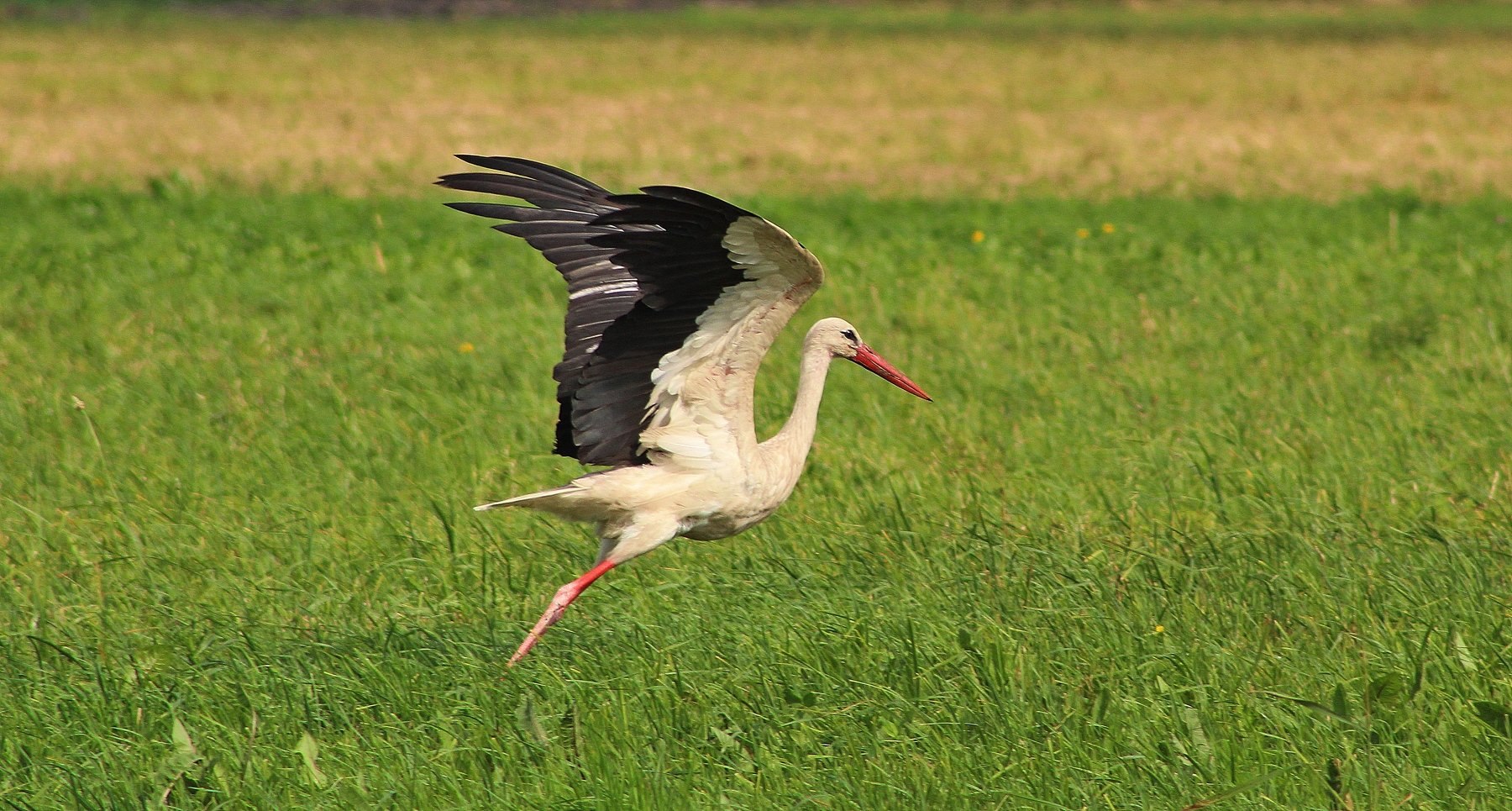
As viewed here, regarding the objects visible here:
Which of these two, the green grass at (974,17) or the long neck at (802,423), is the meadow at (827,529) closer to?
the long neck at (802,423)

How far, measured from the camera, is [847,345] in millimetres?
4836

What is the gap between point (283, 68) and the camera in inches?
1006

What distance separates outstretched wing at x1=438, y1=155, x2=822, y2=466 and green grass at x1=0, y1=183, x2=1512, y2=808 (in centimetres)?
49

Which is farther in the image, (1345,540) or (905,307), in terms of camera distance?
(905,307)

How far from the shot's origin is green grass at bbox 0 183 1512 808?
3621 mm

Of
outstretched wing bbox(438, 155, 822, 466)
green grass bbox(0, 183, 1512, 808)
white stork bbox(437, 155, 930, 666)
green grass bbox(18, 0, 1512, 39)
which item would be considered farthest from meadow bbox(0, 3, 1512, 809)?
green grass bbox(18, 0, 1512, 39)

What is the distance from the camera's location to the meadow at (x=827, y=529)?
3654 millimetres

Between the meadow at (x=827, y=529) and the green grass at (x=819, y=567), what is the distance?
0.02 meters

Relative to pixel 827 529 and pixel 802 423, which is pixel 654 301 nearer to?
pixel 802 423

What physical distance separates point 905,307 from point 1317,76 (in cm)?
1787

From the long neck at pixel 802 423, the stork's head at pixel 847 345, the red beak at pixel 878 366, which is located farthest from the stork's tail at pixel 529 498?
the red beak at pixel 878 366

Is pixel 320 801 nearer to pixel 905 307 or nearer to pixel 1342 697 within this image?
pixel 1342 697

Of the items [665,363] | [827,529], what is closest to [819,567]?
[827,529]

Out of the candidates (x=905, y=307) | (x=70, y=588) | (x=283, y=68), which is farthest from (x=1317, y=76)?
(x=70, y=588)
